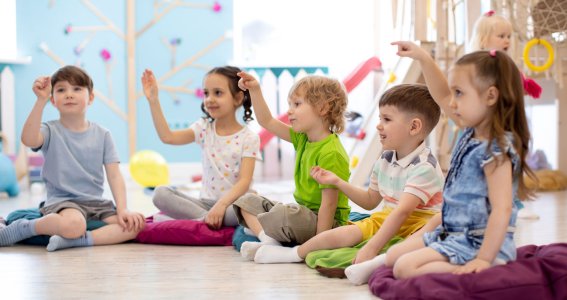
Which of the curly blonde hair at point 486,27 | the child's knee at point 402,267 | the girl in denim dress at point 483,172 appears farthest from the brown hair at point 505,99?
the curly blonde hair at point 486,27

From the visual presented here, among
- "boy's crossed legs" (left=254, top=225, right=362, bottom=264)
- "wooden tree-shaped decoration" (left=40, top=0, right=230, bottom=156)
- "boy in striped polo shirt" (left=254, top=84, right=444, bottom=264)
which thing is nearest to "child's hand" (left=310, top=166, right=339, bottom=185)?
"boy in striped polo shirt" (left=254, top=84, right=444, bottom=264)

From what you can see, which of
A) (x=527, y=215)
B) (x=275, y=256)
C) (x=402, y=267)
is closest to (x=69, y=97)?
(x=275, y=256)

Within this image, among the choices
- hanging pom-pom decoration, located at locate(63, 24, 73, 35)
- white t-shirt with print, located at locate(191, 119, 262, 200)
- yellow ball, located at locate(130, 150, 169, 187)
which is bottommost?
yellow ball, located at locate(130, 150, 169, 187)

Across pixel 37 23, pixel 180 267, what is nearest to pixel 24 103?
pixel 37 23

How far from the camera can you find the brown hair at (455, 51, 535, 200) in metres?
1.59

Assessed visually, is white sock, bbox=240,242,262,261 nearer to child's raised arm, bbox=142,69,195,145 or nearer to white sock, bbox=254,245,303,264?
white sock, bbox=254,245,303,264

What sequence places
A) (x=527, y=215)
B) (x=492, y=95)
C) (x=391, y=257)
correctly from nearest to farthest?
(x=492, y=95) < (x=391, y=257) < (x=527, y=215)

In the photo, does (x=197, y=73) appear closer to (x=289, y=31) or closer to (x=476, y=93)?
(x=289, y=31)

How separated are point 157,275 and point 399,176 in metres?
0.70

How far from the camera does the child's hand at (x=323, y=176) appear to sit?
6.64 feet

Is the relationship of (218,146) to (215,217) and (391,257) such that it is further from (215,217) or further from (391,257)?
(391,257)

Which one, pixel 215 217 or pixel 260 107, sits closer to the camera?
pixel 260 107

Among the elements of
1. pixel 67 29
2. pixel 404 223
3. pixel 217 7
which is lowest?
pixel 404 223

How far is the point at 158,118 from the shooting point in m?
2.63
